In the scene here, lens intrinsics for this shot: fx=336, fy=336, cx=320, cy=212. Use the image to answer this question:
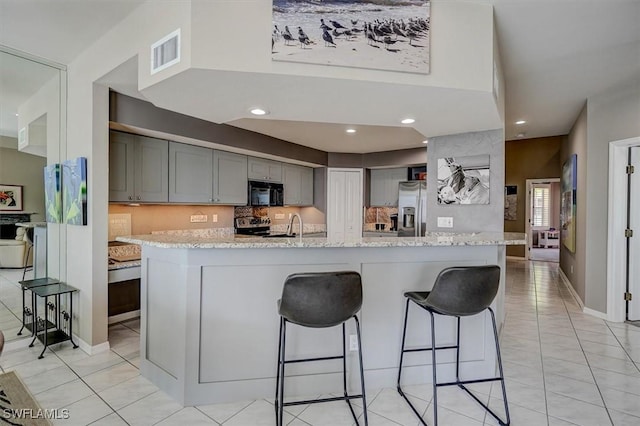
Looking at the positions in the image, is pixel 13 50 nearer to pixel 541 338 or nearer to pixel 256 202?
pixel 256 202

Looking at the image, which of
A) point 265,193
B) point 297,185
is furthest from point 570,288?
point 265,193

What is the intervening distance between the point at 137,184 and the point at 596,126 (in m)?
5.44

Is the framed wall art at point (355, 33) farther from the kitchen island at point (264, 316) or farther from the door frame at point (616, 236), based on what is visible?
the door frame at point (616, 236)

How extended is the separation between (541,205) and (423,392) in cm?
1065

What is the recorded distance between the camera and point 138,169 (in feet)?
12.0

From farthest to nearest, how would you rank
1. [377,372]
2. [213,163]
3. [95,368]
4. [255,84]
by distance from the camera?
[213,163], [95,368], [377,372], [255,84]

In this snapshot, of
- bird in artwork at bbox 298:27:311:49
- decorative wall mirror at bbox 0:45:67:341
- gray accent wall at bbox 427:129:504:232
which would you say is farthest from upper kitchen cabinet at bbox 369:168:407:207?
decorative wall mirror at bbox 0:45:67:341

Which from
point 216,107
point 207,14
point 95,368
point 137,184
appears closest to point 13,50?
point 137,184

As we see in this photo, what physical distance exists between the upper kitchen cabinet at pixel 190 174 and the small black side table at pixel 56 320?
1.38m

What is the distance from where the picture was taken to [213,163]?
4.53 m

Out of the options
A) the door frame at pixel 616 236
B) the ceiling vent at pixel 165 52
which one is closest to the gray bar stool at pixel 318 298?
the ceiling vent at pixel 165 52

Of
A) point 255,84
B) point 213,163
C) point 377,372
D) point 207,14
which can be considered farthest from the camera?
point 213,163

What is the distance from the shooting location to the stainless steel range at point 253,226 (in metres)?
5.30

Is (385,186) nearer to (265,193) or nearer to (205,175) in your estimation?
(265,193)
